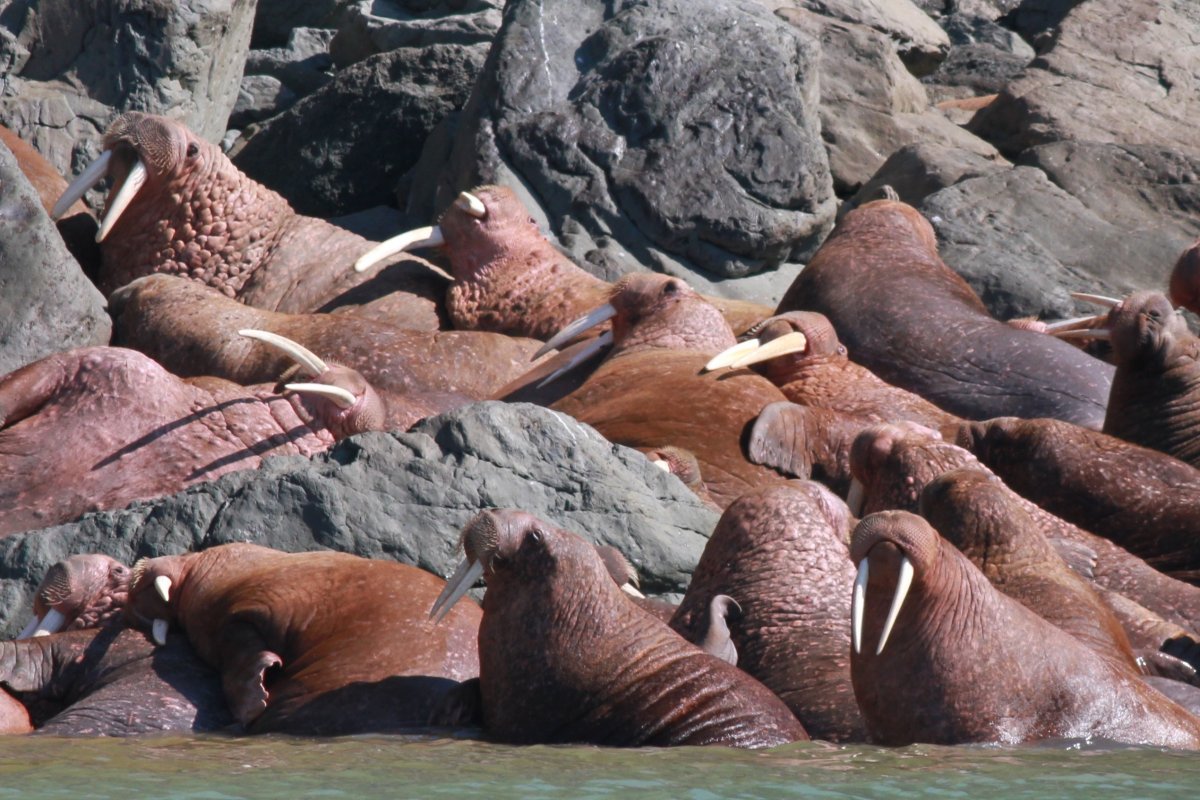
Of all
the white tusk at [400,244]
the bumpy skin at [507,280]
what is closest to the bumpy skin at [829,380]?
the bumpy skin at [507,280]

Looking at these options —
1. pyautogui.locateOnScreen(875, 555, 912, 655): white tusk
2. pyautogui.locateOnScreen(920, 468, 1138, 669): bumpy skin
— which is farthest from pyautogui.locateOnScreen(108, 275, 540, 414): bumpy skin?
pyautogui.locateOnScreen(875, 555, 912, 655): white tusk

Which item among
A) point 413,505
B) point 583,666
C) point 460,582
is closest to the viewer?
point 583,666

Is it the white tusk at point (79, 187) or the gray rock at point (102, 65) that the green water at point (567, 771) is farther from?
the gray rock at point (102, 65)

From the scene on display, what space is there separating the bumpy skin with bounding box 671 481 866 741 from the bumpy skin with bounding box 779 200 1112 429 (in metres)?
3.57

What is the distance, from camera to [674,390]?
9.04 meters

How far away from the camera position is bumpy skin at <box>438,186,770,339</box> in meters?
10.7

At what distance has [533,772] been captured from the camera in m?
4.70

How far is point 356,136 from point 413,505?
6708mm

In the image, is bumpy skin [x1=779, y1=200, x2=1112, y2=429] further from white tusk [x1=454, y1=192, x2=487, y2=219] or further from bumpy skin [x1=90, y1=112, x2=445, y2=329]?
bumpy skin [x1=90, y1=112, x2=445, y2=329]

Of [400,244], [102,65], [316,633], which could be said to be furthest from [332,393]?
[102,65]

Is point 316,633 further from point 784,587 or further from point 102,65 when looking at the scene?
point 102,65

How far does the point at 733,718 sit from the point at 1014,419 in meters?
3.73

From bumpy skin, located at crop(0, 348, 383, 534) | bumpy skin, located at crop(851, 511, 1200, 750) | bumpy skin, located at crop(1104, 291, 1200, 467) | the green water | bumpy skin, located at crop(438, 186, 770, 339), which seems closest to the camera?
the green water

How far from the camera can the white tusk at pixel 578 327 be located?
991cm
